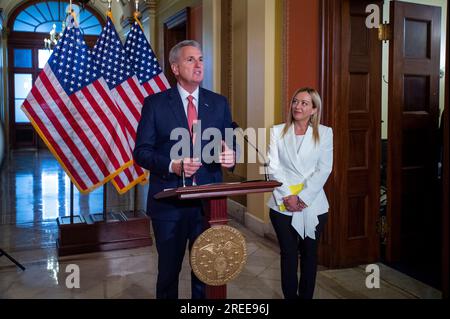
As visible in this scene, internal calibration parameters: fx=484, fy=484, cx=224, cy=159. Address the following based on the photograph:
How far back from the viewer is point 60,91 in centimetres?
448

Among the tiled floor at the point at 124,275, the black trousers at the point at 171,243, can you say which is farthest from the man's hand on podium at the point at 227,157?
the tiled floor at the point at 124,275

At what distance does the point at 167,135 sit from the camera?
2439 mm

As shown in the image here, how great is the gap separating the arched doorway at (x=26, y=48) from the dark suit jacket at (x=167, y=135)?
13.5 metres

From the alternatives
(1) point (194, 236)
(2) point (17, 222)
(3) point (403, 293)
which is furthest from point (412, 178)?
(2) point (17, 222)

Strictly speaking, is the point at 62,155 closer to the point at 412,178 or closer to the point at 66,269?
the point at 66,269

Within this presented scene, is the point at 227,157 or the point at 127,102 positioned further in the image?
the point at 127,102

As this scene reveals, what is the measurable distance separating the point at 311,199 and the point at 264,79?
7.43 ft

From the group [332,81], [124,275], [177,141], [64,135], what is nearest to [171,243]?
[177,141]

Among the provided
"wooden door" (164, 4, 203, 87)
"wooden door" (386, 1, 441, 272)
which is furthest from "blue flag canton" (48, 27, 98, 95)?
"wooden door" (164, 4, 203, 87)

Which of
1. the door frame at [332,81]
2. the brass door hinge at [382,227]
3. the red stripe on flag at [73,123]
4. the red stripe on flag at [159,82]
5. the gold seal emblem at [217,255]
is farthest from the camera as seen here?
the red stripe on flag at [159,82]

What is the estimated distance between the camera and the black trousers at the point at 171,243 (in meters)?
2.48

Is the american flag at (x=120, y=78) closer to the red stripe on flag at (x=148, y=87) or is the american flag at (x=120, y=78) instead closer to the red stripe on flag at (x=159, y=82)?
the red stripe on flag at (x=148, y=87)

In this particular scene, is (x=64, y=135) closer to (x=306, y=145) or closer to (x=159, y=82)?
(x=159, y=82)

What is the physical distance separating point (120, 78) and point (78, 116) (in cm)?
57
